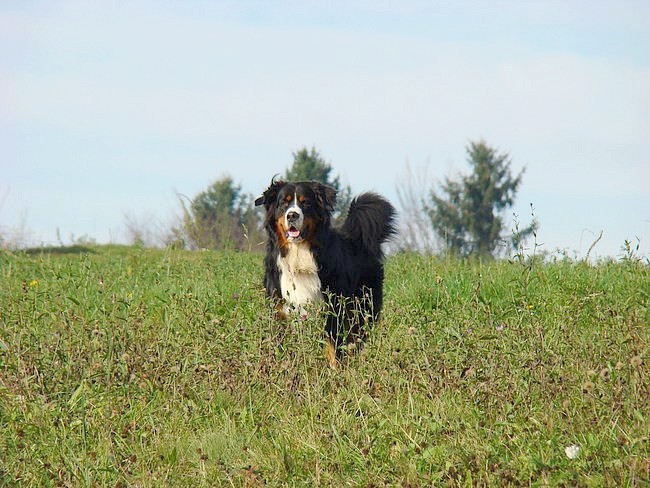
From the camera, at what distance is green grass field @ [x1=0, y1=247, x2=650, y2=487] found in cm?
359

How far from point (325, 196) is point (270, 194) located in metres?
0.47

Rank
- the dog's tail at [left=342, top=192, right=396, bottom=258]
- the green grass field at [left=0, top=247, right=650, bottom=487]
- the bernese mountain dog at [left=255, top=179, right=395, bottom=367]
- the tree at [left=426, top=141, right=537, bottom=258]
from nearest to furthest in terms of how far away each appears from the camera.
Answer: the green grass field at [left=0, top=247, right=650, bottom=487], the bernese mountain dog at [left=255, top=179, right=395, bottom=367], the dog's tail at [left=342, top=192, right=396, bottom=258], the tree at [left=426, top=141, right=537, bottom=258]

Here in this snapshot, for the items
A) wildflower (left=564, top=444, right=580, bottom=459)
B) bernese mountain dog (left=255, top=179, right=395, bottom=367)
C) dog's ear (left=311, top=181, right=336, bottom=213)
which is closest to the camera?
wildflower (left=564, top=444, right=580, bottom=459)

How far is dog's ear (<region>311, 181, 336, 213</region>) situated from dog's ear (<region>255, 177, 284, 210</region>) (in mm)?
304

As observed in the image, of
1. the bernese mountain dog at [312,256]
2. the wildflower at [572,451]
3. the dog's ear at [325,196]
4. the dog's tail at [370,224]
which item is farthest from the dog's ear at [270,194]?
the wildflower at [572,451]

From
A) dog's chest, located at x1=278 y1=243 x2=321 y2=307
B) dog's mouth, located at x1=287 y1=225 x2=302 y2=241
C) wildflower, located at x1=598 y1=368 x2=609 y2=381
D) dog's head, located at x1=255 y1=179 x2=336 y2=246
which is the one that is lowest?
wildflower, located at x1=598 y1=368 x2=609 y2=381

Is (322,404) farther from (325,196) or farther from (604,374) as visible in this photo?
(325,196)

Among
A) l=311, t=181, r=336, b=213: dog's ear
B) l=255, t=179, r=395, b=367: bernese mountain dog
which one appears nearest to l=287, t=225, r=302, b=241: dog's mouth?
l=255, t=179, r=395, b=367: bernese mountain dog

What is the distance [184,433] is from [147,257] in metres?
7.65

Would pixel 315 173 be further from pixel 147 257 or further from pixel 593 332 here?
pixel 593 332

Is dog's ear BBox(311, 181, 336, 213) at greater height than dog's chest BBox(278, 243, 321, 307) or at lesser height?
greater

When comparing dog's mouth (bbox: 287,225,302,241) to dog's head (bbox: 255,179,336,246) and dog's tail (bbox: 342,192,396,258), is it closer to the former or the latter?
dog's head (bbox: 255,179,336,246)

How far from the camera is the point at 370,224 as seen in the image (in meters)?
7.54

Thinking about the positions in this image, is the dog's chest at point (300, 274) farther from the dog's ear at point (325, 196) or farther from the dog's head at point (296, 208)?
the dog's ear at point (325, 196)
